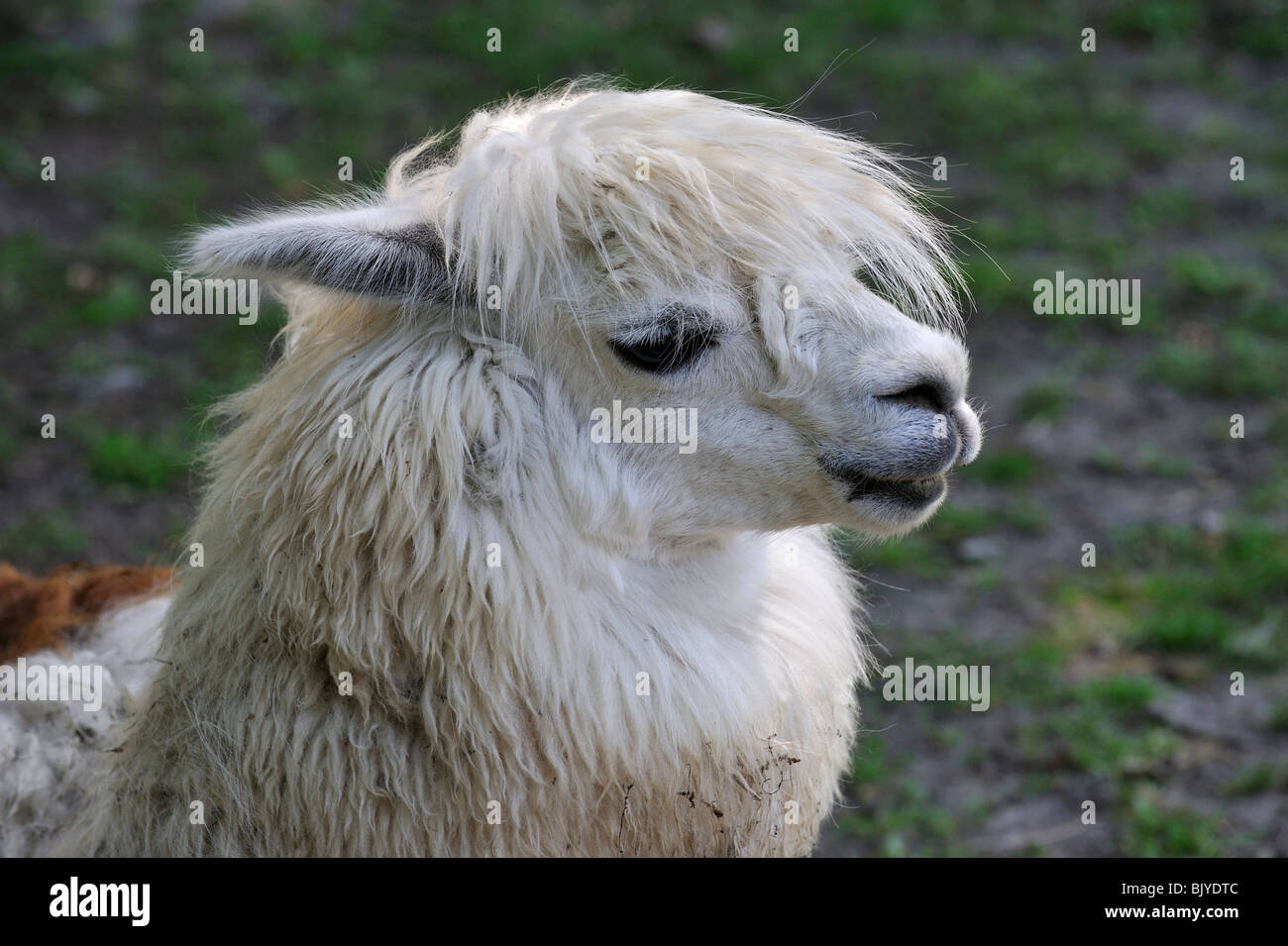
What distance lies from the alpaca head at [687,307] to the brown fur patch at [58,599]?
1.10 meters

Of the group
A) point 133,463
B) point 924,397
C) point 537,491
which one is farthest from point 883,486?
point 133,463

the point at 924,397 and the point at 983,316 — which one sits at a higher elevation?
the point at 983,316

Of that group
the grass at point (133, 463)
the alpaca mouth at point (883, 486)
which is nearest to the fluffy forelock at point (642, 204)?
the alpaca mouth at point (883, 486)

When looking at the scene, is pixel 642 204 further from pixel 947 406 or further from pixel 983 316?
pixel 983 316

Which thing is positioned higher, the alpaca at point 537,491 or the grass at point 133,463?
the grass at point 133,463

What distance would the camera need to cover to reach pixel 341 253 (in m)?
2.29

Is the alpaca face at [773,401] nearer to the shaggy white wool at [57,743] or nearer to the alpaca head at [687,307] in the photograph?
the alpaca head at [687,307]

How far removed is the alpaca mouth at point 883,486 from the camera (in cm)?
238

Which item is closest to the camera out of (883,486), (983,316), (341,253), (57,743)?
(341,253)

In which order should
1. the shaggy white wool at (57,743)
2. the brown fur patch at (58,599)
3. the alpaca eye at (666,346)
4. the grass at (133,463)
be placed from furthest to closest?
1. the grass at (133,463)
2. the brown fur patch at (58,599)
3. the shaggy white wool at (57,743)
4. the alpaca eye at (666,346)

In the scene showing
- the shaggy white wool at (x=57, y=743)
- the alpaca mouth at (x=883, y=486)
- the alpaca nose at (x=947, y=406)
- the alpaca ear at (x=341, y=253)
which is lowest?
the shaggy white wool at (x=57, y=743)

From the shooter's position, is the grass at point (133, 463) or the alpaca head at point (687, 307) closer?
the alpaca head at point (687, 307)

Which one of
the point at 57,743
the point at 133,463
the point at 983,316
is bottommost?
the point at 57,743

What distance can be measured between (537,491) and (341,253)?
0.53 meters
